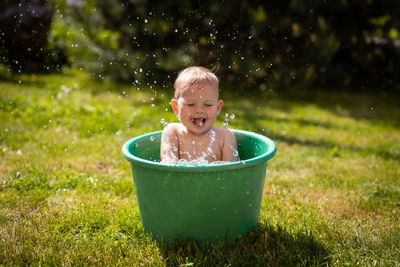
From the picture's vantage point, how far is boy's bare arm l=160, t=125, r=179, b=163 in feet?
6.92

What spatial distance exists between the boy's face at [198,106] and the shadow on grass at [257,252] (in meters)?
0.65

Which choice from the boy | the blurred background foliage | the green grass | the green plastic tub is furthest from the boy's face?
the blurred background foliage

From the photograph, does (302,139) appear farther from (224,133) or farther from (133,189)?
(133,189)

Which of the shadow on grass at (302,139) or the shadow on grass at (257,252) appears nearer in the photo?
the shadow on grass at (257,252)

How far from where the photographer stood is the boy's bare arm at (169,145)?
6.92 feet

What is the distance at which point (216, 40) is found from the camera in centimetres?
576

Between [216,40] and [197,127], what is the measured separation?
3908mm

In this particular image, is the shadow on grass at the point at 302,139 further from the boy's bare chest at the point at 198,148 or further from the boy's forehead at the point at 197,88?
the boy's forehead at the point at 197,88

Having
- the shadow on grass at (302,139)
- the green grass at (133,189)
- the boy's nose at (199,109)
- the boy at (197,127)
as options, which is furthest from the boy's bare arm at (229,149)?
the shadow on grass at (302,139)

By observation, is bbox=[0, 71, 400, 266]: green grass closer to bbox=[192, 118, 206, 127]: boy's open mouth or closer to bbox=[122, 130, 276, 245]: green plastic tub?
bbox=[122, 130, 276, 245]: green plastic tub

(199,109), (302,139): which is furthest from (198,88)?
(302,139)

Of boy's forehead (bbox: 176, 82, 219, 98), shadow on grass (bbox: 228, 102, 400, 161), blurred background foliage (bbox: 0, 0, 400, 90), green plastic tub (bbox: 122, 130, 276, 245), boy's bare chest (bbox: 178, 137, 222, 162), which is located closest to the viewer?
green plastic tub (bbox: 122, 130, 276, 245)

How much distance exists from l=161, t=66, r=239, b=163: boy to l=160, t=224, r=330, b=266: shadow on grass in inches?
19.3

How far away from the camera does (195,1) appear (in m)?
5.38
